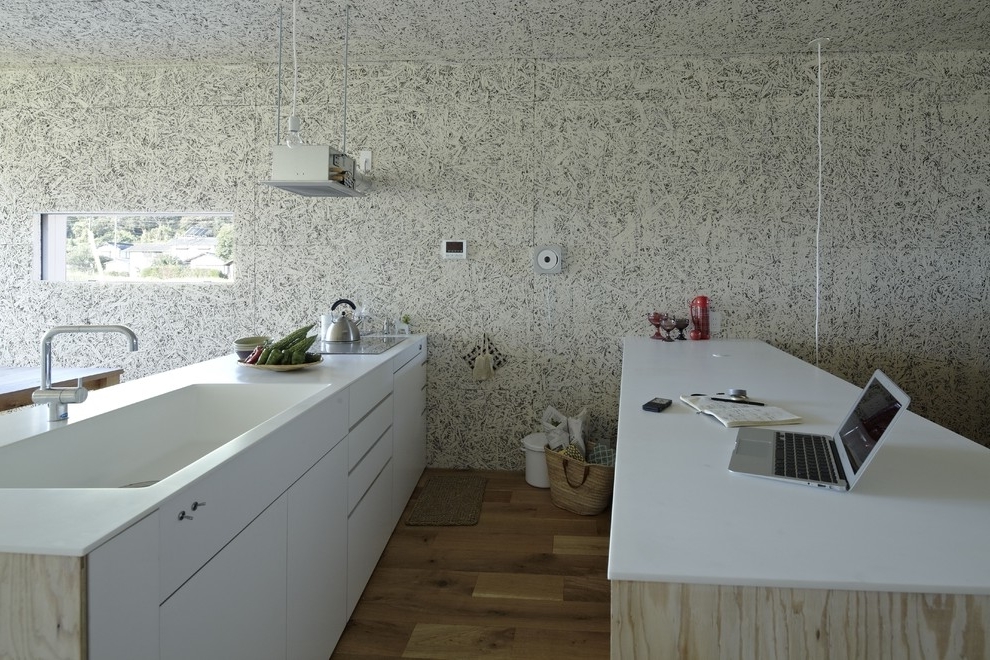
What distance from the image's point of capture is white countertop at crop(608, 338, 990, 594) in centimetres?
79

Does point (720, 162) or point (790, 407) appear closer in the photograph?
point (790, 407)

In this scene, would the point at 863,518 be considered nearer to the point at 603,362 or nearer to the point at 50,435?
the point at 50,435

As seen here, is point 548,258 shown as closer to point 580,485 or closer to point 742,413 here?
point 580,485

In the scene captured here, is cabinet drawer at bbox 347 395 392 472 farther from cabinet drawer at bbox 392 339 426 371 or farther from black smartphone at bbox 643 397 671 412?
black smartphone at bbox 643 397 671 412

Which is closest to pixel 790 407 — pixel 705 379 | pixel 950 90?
pixel 705 379

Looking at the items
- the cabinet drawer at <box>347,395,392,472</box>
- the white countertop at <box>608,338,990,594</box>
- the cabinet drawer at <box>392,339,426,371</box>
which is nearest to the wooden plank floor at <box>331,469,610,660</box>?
the cabinet drawer at <box>347,395,392,472</box>

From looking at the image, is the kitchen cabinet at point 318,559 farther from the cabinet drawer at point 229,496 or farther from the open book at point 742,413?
the open book at point 742,413

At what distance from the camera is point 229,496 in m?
1.27

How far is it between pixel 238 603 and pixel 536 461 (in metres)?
2.42

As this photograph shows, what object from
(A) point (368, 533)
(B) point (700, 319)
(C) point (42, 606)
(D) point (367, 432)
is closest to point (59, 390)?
(C) point (42, 606)

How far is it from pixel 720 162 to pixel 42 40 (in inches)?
149

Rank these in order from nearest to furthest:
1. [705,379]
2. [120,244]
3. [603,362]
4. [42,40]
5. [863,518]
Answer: [863,518] < [705,379] < [42,40] < [603,362] < [120,244]

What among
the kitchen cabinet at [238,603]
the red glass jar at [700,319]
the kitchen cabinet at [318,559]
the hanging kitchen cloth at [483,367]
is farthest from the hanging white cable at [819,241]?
the kitchen cabinet at [238,603]

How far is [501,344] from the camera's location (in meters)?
3.83
